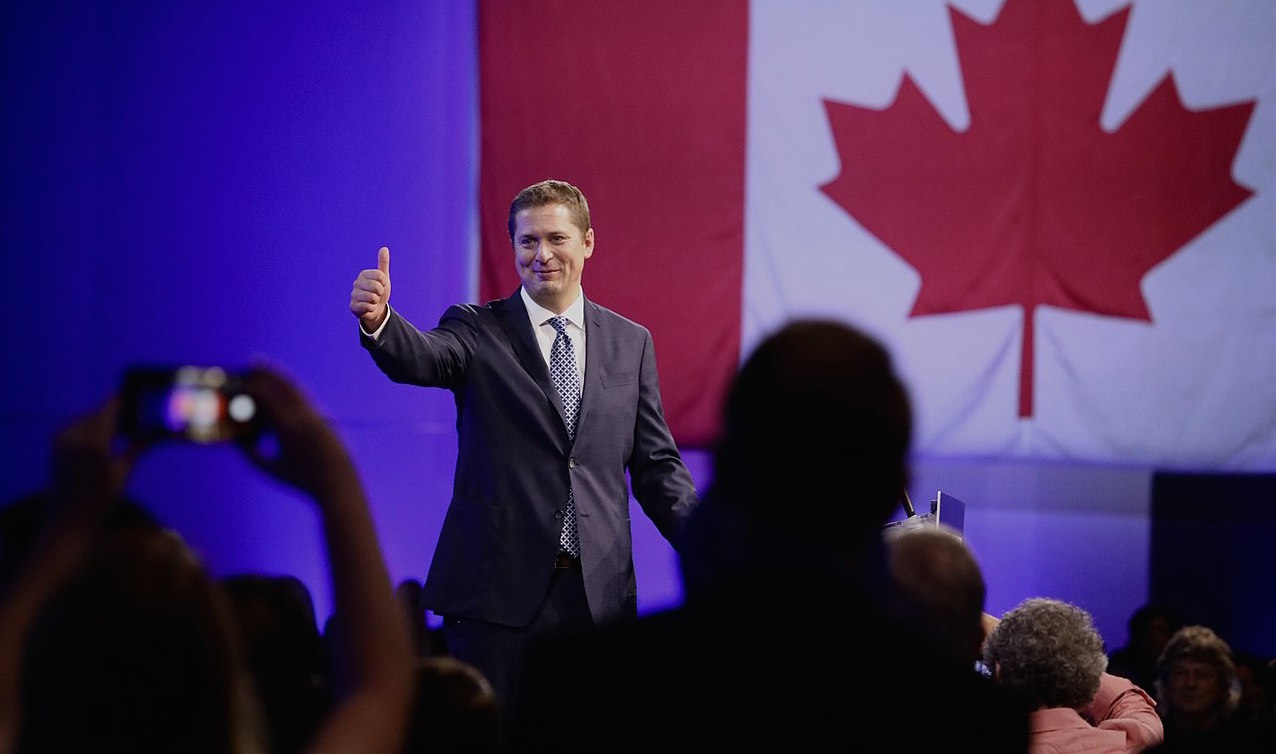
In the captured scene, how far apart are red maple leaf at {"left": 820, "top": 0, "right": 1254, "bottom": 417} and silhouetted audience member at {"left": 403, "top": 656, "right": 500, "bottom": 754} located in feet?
12.3

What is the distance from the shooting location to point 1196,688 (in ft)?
10.1

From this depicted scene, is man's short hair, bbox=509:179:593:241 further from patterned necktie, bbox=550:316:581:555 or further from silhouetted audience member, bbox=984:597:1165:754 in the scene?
silhouetted audience member, bbox=984:597:1165:754

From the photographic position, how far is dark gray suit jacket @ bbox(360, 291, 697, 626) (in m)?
2.91

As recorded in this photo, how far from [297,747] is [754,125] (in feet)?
12.3

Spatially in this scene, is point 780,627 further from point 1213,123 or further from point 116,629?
point 1213,123

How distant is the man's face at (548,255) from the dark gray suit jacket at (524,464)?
0.22 ft

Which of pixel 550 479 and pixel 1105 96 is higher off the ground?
pixel 1105 96

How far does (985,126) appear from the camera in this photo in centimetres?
486

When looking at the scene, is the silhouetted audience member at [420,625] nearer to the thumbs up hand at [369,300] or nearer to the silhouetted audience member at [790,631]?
the thumbs up hand at [369,300]

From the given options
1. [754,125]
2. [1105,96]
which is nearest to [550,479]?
[754,125]

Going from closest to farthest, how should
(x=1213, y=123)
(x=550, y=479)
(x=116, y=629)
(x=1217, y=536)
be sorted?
(x=116, y=629), (x=550, y=479), (x=1213, y=123), (x=1217, y=536)

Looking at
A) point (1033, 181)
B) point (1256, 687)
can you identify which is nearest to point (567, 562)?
point (1256, 687)

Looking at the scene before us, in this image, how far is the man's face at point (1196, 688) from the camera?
3.06 m

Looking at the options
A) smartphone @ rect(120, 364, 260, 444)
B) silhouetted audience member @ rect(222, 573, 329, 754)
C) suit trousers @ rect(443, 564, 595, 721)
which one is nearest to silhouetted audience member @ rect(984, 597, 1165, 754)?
suit trousers @ rect(443, 564, 595, 721)
